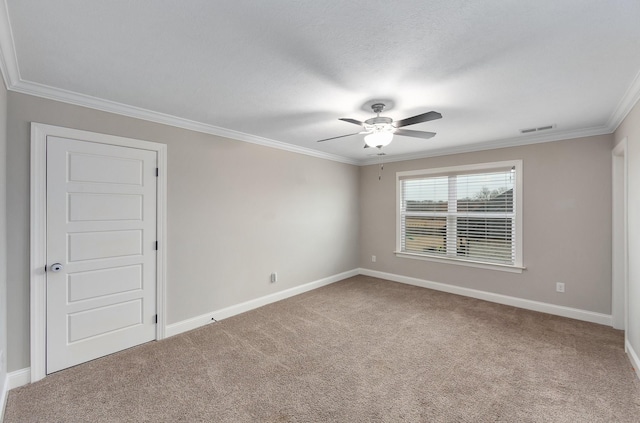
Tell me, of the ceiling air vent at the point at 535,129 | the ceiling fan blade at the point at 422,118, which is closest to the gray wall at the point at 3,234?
the ceiling fan blade at the point at 422,118

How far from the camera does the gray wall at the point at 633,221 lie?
8.03 feet

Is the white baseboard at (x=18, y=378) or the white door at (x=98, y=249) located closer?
the white baseboard at (x=18, y=378)

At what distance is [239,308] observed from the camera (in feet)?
12.5

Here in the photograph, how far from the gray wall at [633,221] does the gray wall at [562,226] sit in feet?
2.70

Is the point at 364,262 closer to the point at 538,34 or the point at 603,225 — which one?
the point at 603,225

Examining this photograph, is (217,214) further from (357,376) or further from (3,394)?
(357,376)

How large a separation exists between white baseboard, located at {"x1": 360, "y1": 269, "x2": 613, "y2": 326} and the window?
0.44 m

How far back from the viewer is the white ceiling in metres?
1.45

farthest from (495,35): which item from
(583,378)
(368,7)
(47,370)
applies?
(47,370)

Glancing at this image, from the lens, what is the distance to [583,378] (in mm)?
2357

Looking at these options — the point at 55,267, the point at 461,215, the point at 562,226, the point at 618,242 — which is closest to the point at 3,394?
the point at 55,267

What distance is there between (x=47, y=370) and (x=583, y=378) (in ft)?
15.0

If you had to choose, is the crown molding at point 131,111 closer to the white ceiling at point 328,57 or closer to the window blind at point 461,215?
the white ceiling at point 328,57

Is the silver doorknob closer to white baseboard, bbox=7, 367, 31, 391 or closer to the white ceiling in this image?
white baseboard, bbox=7, 367, 31, 391
